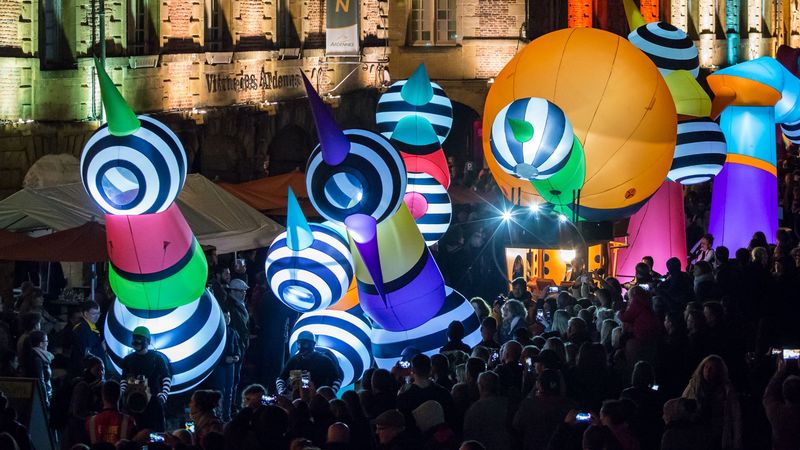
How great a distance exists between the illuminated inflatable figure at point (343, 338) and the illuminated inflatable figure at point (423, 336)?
0.10 meters

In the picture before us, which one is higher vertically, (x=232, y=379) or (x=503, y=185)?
(x=503, y=185)

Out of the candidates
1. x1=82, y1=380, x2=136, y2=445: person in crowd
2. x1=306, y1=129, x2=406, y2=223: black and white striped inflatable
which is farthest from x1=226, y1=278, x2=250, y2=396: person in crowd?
x1=82, y1=380, x2=136, y2=445: person in crowd

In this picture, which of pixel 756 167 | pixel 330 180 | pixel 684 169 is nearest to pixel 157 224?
pixel 330 180

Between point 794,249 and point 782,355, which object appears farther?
point 794,249

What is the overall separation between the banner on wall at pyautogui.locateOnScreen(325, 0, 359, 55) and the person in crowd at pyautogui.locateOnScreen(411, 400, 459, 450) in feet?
62.2

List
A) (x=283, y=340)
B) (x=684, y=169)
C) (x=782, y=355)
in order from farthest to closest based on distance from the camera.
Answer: (x=684, y=169) < (x=283, y=340) < (x=782, y=355)

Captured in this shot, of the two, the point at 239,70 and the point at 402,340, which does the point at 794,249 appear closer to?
the point at 402,340

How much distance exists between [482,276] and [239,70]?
11353 millimetres

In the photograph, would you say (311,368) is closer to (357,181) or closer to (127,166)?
(357,181)

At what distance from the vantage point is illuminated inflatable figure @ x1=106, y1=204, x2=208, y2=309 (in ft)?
41.8

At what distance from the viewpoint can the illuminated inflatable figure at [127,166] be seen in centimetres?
1246

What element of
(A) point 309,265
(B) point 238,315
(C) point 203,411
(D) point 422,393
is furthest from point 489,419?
(B) point 238,315

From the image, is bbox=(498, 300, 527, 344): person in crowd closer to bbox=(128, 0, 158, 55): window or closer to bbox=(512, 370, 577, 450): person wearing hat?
bbox=(512, 370, 577, 450): person wearing hat

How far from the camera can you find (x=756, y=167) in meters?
20.5
